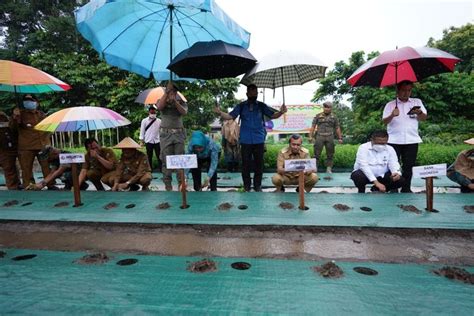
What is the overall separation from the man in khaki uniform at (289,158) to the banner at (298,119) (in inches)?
761

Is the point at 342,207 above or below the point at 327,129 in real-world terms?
below

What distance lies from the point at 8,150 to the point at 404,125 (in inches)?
231

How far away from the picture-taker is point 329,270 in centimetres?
196

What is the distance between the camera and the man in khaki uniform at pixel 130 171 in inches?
171

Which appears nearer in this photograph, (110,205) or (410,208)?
(410,208)

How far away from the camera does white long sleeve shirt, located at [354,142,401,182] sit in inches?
145

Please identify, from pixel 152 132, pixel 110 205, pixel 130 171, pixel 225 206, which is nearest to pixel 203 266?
pixel 225 206

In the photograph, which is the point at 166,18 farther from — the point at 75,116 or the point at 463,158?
the point at 463,158

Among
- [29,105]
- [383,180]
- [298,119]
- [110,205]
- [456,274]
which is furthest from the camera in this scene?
[298,119]

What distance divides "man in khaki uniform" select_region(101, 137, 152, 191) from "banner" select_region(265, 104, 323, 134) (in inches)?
769

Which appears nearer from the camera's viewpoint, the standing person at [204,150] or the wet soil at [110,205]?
the wet soil at [110,205]

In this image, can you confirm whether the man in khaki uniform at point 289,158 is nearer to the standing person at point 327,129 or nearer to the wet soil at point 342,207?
the wet soil at point 342,207

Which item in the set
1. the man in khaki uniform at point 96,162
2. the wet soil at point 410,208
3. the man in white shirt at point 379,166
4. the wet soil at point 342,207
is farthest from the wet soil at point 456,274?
the man in khaki uniform at point 96,162

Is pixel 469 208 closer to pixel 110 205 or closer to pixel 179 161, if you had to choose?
pixel 179 161
